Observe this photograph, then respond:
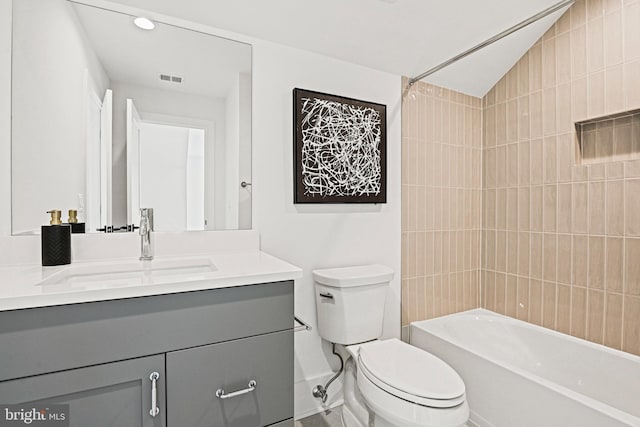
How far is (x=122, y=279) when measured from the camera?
101 centimetres

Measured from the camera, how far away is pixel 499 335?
2217mm

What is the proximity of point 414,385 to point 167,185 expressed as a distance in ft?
4.39

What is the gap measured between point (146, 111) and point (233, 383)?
1187mm

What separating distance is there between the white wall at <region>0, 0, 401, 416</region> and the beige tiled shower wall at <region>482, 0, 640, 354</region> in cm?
83

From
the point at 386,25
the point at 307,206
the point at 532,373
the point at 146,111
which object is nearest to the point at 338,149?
the point at 307,206

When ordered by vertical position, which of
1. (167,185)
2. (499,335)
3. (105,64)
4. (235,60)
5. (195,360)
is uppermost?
(235,60)

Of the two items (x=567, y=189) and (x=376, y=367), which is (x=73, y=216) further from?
(x=567, y=189)

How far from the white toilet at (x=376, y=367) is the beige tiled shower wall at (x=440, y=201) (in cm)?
47

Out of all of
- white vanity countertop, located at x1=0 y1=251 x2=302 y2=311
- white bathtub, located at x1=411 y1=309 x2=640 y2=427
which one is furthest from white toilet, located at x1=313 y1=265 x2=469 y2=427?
white vanity countertop, located at x1=0 y1=251 x2=302 y2=311

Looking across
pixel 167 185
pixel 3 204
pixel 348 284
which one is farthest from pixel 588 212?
pixel 3 204

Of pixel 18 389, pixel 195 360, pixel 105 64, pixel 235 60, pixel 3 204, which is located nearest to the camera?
pixel 18 389

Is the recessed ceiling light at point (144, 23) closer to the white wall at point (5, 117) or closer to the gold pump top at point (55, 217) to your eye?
the white wall at point (5, 117)

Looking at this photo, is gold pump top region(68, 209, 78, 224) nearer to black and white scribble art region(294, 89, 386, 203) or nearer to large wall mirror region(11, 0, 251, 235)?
large wall mirror region(11, 0, 251, 235)

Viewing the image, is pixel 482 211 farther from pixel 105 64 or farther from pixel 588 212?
pixel 105 64
